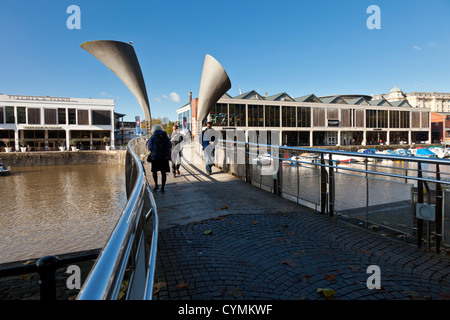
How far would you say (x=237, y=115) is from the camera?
59281 millimetres

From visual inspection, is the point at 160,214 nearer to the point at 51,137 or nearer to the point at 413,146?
the point at 51,137

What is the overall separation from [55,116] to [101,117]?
865cm

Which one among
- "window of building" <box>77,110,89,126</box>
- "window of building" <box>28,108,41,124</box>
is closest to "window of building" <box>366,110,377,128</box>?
"window of building" <box>77,110,89,126</box>

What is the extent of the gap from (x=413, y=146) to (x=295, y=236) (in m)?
85.0

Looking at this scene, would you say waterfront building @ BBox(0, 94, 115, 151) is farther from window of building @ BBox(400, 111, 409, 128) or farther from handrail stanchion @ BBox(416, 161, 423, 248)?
window of building @ BBox(400, 111, 409, 128)

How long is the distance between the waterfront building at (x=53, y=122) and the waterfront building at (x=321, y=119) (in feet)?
65.2

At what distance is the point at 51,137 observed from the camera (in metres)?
62.6

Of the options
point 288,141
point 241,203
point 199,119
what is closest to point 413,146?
point 288,141

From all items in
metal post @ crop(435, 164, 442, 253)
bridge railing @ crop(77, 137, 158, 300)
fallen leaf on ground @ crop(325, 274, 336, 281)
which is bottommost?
fallen leaf on ground @ crop(325, 274, 336, 281)

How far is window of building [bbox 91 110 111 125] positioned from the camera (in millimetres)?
64312

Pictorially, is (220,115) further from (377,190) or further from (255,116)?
(377,190)

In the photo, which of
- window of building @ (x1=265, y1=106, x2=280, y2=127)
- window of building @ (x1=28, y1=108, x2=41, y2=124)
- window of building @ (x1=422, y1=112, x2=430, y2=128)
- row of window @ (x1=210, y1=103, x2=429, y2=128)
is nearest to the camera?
row of window @ (x1=210, y1=103, x2=429, y2=128)

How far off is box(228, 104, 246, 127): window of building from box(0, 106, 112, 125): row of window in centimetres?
2719

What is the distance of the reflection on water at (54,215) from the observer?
34.8ft
